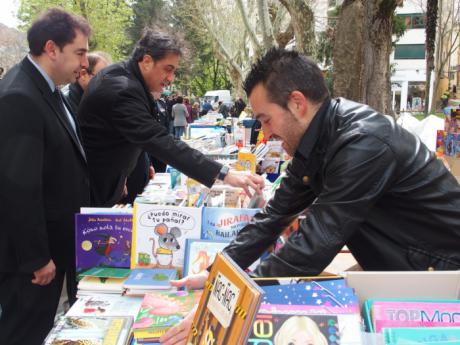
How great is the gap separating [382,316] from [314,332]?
0.72ft

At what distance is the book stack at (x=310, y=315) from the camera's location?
110 centimetres

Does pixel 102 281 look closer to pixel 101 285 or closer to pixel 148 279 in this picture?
pixel 101 285

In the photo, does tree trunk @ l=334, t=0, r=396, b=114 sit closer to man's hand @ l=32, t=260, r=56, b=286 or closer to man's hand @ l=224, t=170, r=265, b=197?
Result: man's hand @ l=224, t=170, r=265, b=197

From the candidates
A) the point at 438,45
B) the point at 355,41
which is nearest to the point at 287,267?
the point at 355,41

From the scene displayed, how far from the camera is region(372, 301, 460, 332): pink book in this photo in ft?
3.88

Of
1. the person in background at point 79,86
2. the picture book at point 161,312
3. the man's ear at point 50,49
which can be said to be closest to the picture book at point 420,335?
the picture book at point 161,312

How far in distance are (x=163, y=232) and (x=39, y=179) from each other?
71 centimetres

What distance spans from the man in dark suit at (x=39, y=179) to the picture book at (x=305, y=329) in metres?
1.54

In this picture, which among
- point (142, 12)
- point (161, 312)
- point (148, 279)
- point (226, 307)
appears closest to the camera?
point (226, 307)

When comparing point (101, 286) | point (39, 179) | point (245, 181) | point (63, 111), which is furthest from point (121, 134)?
point (101, 286)

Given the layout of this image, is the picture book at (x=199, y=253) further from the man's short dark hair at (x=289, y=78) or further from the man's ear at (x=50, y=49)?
the man's ear at (x=50, y=49)

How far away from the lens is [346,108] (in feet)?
5.36

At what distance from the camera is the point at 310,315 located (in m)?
1.15

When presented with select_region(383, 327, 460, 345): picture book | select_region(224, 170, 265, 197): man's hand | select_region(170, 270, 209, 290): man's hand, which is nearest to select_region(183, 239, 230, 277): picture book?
select_region(170, 270, 209, 290): man's hand
